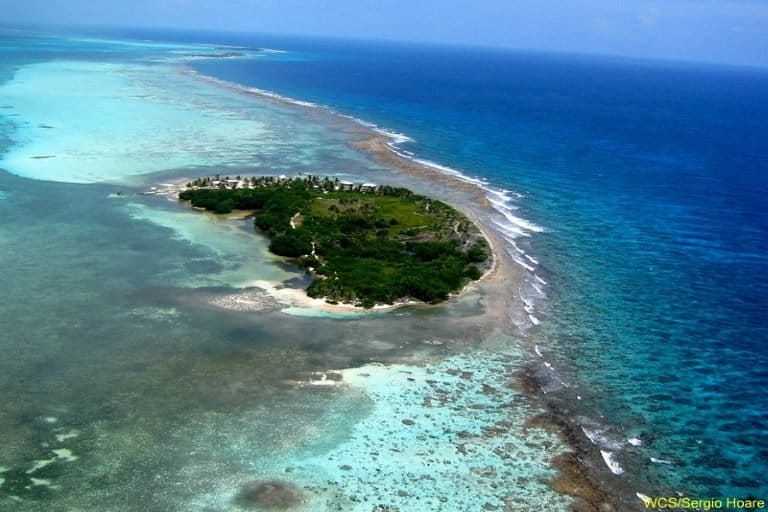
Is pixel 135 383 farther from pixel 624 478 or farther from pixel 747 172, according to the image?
pixel 747 172

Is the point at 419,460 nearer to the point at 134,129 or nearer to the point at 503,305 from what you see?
the point at 503,305

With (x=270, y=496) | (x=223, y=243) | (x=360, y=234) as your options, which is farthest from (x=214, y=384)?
(x=360, y=234)

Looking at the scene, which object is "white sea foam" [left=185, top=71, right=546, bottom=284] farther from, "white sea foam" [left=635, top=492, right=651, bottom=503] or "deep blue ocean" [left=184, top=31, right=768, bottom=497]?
"white sea foam" [left=635, top=492, right=651, bottom=503]

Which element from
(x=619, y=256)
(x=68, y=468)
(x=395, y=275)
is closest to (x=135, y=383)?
(x=68, y=468)

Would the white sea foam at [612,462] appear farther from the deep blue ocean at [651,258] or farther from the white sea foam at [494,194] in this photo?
the white sea foam at [494,194]

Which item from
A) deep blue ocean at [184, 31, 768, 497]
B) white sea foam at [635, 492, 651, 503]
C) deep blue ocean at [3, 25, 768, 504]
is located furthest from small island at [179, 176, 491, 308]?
white sea foam at [635, 492, 651, 503]
